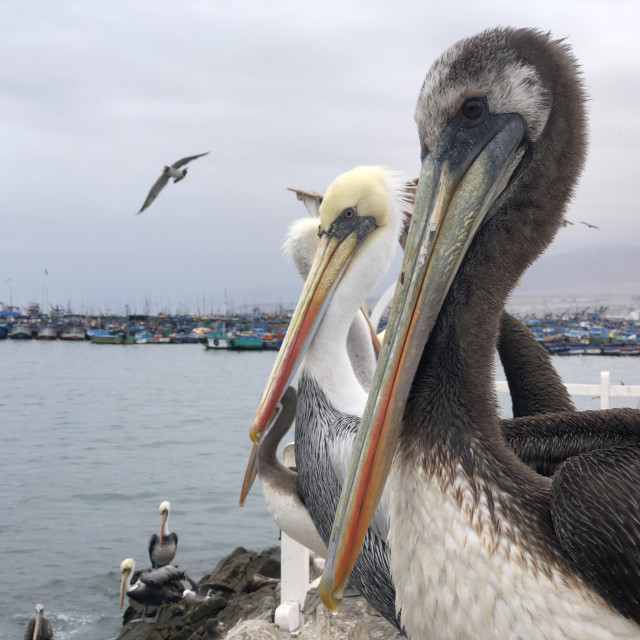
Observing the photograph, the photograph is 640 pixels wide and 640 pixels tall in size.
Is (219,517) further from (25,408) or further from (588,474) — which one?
(25,408)

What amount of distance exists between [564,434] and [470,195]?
0.65 metres

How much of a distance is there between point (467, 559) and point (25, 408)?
100ft

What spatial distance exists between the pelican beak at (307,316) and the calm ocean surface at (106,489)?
5.37 m

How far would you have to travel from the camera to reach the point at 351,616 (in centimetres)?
422

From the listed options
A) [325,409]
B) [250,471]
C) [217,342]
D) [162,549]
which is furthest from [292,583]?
[217,342]

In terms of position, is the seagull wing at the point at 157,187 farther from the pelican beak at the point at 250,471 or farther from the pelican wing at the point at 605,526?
the pelican wing at the point at 605,526

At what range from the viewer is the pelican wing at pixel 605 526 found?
4.38 ft

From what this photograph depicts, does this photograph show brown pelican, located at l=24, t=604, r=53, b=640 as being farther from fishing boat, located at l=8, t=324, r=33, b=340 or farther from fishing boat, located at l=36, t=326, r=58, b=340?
fishing boat, located at l=8, t=324, r=33, b=340

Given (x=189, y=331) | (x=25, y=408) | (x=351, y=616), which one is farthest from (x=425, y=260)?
(x=189, y=331)

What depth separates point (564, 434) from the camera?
1.83 meters

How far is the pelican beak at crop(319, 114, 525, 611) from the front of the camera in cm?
145

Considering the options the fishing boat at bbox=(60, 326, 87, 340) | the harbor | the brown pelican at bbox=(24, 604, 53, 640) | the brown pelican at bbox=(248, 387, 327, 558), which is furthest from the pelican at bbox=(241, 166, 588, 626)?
the fishing boat at bbox=(60, 326, 87, 340)

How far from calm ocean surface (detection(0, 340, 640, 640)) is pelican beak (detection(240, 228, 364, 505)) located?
5369 millimetres

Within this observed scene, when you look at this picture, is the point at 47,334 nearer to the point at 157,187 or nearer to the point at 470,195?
the point at 157,187
